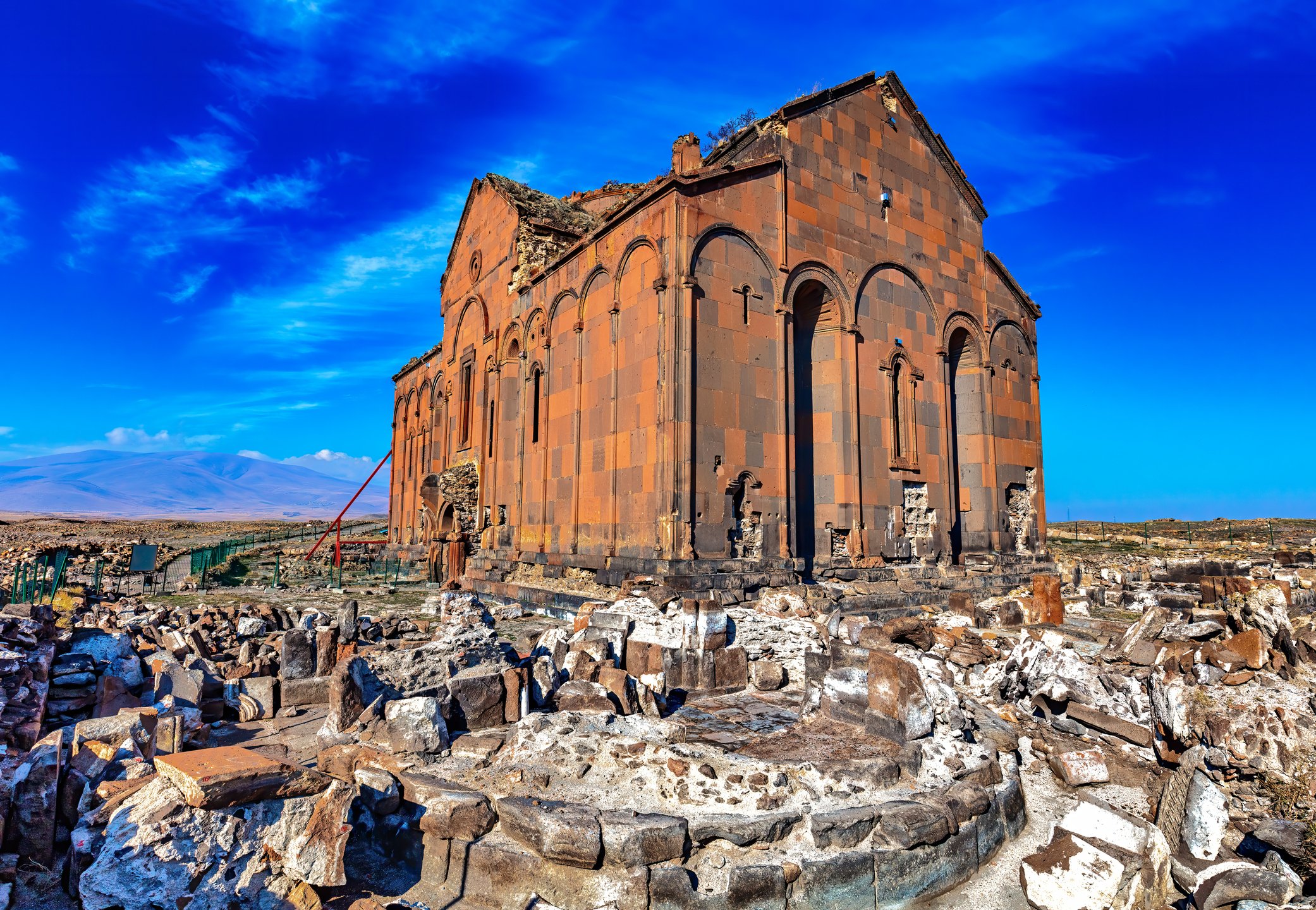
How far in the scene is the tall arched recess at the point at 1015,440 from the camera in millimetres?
17016

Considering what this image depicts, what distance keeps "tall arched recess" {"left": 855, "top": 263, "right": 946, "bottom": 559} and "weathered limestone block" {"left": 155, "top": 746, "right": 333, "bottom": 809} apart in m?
11.7

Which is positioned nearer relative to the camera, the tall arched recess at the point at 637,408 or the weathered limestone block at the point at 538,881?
the weathered limestone block at the point at 538,881

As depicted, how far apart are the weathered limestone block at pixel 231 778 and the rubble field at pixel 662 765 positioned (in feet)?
0.05

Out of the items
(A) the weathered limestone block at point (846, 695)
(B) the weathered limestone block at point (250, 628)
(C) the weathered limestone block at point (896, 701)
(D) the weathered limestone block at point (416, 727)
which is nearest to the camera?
(D) the weathered limestone block at point (416, 727)

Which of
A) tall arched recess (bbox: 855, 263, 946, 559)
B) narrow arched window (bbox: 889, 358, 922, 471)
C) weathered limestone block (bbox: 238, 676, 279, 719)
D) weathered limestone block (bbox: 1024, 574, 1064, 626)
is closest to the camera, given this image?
weathered limestone block (bbox: 238, 676, 279, 719)

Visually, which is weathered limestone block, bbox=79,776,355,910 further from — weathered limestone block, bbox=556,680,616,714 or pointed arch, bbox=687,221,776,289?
pointed arch, bbox=687,221,776,289

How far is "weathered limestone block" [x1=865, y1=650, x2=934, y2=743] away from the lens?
5527mm

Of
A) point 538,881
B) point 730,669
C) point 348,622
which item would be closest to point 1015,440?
point 730,669

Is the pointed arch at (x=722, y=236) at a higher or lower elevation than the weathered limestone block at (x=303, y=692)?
higher

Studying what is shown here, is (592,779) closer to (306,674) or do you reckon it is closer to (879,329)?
(306,674)

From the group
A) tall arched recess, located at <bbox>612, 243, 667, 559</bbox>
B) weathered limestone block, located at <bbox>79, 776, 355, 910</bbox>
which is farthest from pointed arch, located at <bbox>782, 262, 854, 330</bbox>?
weathered limestone block, located at <bbox>79, 776, 355, 910</bbox>

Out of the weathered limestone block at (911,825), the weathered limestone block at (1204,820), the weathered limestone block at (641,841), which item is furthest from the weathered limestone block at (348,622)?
the weathered limestone block at (1204,820)

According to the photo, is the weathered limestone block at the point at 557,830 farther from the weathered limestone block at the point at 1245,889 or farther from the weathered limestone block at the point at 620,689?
the weathered limestone block at the point at 1245,889

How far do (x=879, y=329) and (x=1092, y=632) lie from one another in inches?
277
